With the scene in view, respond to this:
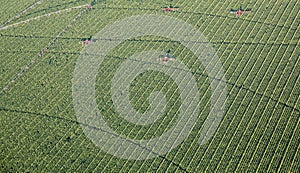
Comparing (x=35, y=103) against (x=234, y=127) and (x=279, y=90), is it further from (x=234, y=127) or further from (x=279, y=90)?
(x=279, y=90)

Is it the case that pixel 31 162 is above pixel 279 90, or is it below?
above

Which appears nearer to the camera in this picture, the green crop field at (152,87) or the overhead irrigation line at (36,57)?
the green crop field at (152,87)

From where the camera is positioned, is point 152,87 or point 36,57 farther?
point 36,57

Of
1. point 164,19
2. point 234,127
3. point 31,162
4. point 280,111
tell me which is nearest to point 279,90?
point 280,111

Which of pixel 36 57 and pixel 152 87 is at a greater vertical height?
pixel 36 57

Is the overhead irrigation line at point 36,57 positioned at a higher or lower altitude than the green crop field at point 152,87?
higher

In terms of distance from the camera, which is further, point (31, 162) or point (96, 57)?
point (96, 57)

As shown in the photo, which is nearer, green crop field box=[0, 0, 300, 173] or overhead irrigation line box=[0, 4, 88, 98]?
green crop field box=[0, 0, 300, 173]

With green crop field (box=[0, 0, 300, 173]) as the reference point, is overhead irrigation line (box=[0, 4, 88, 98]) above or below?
above
